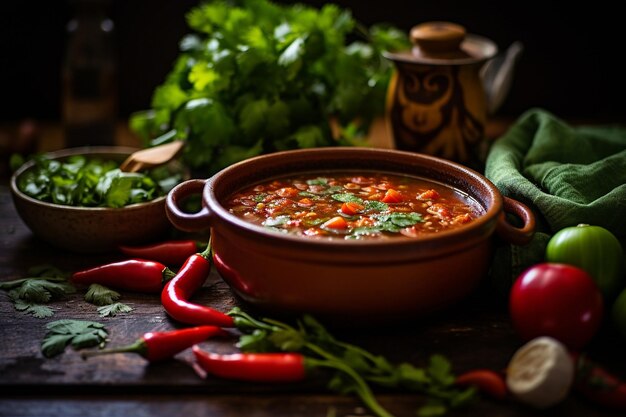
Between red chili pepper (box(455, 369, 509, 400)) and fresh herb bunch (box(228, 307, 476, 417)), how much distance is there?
0.08ft

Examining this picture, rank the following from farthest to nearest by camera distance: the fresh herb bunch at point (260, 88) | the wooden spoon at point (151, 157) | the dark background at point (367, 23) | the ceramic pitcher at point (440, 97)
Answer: the dark background at point (367, 23), the ceramic pitcher at point (440, 97), the fresh herb bunch at point (260, 88), the wooden spoon at point (151, 157)

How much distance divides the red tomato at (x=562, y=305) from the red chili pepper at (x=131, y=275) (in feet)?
3.84

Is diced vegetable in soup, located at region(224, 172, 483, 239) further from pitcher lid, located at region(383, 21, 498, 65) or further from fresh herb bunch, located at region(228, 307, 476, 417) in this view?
pitcher lid, located at region(383, 21, 498, 65)

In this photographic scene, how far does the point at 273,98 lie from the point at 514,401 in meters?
1.76

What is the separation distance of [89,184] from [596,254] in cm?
181

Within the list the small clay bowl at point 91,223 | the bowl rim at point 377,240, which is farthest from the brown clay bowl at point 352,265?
the small clay bowl at point 91,223

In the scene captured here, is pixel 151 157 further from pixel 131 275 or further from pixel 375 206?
pixel 375 206

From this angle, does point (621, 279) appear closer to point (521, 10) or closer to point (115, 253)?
point (115, 253)

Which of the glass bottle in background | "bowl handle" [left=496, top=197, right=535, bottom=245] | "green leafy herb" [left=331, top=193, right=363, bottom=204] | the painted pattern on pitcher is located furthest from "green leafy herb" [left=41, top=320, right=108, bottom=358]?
the glass bottle in background

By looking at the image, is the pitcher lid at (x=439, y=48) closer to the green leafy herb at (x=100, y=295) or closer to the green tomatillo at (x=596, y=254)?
the green tomatillo at (x=596, y=254)

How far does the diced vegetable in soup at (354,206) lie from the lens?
2.34 meters

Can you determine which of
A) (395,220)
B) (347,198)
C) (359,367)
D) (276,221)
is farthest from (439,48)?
(359,367)

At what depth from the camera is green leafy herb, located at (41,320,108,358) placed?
218 cm

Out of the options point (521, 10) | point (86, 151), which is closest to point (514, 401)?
point (86, 151)
